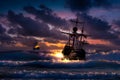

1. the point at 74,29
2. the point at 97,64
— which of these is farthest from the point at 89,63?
the point at 74,29

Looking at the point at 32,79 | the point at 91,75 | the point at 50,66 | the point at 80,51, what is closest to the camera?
the point at 32,79

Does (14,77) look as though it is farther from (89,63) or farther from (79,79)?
(89,63)

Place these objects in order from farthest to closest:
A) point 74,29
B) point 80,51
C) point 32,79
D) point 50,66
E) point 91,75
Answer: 1. point 74,29
2. point 80,51
3. point 50,66
4. point 91,75
5. point 32,79

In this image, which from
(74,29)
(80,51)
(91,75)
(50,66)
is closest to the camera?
(91,75)

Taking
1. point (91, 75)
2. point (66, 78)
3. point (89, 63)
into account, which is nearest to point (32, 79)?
point (66, 78)

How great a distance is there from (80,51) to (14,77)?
77.0 meters

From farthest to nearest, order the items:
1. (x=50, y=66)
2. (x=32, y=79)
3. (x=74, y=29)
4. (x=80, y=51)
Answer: (x=74, y=29) < (x=80, y=51) < (x=50, y=66) < (x=32, y=79)

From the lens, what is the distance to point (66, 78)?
5281 centimetres

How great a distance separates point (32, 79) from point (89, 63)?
43.4m

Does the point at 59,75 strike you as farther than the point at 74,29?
No

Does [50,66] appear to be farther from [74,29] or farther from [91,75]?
[74,29]

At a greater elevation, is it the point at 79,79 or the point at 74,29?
the point at 74,29

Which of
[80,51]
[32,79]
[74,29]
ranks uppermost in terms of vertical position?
[74,29]

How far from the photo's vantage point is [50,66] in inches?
3428
